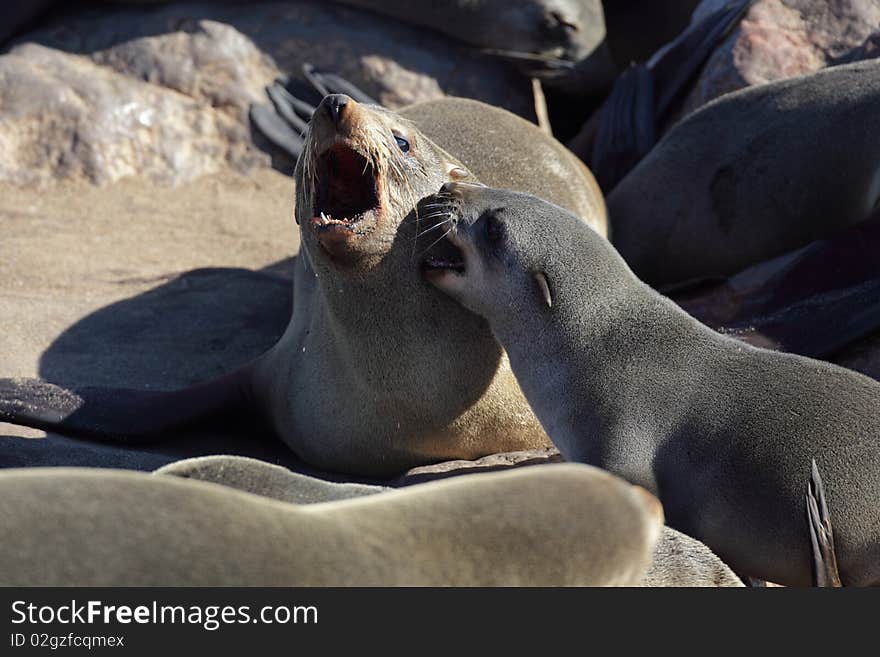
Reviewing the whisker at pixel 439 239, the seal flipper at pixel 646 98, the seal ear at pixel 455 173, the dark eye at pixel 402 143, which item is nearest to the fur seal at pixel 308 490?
the whisker at pixel 439 239

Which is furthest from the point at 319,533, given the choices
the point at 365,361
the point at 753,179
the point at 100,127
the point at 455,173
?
the point at 100,127

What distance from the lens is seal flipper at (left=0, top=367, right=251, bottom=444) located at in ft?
15.1

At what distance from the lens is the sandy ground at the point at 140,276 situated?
5.60 m

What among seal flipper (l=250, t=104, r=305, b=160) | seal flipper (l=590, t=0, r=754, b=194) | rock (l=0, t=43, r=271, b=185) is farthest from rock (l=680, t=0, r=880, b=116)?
rock (l=0, t=43, r=271, b=185)

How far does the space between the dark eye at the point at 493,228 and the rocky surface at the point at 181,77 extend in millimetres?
4369

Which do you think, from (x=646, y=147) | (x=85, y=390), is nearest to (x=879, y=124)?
(x=646, y=147)

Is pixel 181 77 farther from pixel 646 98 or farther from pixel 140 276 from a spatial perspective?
pixel 646 98

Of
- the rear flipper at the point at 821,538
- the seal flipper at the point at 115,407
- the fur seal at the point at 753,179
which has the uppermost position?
the rear flipper at the point at 821,538

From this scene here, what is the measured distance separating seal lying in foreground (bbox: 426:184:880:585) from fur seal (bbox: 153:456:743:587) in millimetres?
305

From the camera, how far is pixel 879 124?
224 inches

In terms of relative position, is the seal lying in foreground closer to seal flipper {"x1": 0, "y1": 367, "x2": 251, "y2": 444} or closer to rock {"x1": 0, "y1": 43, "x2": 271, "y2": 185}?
seal flipper {"x1": 0, "y1": 367, "x2": 251, "y2": 444}

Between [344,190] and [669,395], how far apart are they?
129cm

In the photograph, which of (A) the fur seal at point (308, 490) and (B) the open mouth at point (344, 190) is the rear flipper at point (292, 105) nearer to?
(B) the open mouth at point (344, 190)

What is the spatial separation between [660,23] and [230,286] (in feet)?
14.0
